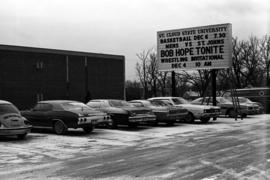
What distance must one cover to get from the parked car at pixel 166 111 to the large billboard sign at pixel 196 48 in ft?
22.7

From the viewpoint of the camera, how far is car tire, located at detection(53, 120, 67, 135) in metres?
17.1

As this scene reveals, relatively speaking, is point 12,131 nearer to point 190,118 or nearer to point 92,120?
point 92,120

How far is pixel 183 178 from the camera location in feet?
26.5

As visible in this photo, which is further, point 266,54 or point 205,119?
point 266,54

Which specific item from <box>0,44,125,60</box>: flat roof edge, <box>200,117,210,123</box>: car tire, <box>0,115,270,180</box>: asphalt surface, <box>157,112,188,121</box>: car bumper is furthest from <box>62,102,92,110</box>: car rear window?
<box>0,44,125,60</box>: flat roof edge

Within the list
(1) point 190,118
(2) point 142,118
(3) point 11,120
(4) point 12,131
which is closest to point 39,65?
(1) point 190,118

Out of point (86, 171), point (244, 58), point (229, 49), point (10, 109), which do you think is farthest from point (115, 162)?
point (244, 58)

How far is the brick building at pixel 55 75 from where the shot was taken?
41.2 metres

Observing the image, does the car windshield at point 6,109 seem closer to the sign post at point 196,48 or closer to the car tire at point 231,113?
the sign post at point 196,48

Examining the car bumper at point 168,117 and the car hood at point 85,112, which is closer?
the car hood at point 85,112

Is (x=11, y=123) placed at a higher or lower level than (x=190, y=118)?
higher

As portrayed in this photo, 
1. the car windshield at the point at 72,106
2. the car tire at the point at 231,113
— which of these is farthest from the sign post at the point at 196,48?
the car windshield at the point at 72,106

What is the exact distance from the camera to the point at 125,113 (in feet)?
63.2

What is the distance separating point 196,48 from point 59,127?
14.3 metres
